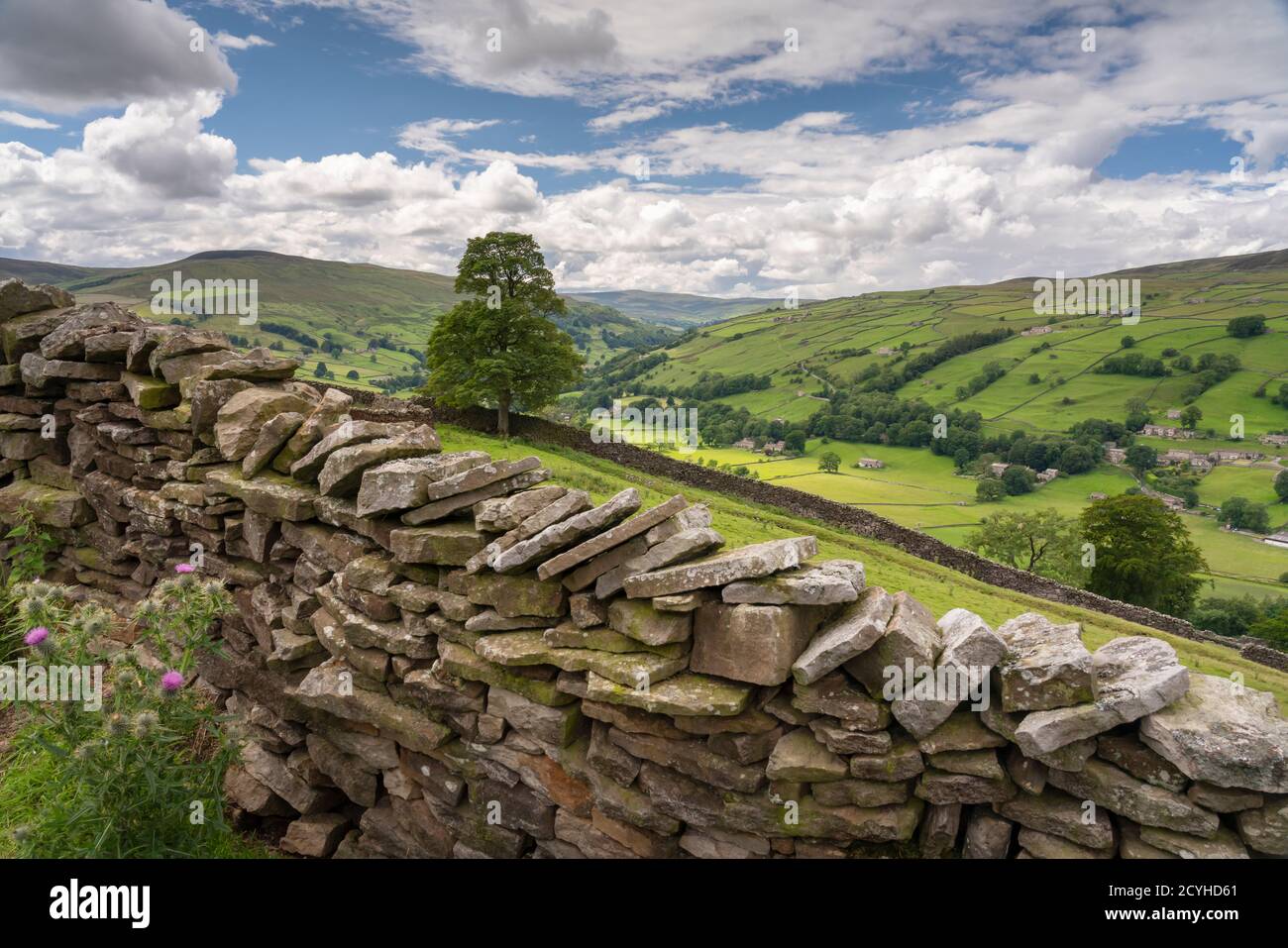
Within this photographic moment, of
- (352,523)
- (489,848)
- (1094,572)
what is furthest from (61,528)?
(1094,572)

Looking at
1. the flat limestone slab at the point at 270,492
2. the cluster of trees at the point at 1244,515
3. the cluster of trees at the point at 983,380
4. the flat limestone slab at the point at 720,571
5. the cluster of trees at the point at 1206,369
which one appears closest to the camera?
Answer: the flat limestone slab at the point at 720,571

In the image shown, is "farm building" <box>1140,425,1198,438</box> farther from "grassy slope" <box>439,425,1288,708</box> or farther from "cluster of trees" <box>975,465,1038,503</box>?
"grassy slope" <box>439,425,1288,708</box>

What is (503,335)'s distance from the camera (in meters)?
37.6

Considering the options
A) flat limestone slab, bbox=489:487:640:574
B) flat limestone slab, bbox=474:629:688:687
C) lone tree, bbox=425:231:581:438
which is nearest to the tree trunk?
lone tree, bbox=425:231:581:438

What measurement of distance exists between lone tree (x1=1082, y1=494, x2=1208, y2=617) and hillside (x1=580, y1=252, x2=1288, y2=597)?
76.8ft

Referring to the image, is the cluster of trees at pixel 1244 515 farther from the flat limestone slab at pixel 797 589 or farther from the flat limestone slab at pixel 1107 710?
the flat limestone slab at pixel 797 589

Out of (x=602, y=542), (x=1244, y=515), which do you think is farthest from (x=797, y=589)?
(x=1244, y=515)

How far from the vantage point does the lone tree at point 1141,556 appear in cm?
4403

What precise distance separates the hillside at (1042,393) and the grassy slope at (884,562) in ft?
146

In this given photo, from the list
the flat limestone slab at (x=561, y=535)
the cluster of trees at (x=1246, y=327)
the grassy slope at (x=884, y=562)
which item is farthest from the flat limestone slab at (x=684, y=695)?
the cluster of trees at (x=1246, y=327)

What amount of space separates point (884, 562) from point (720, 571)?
A: 23636mm

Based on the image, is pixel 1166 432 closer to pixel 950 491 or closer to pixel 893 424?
pixel 893 424

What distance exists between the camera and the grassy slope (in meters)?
22.3
